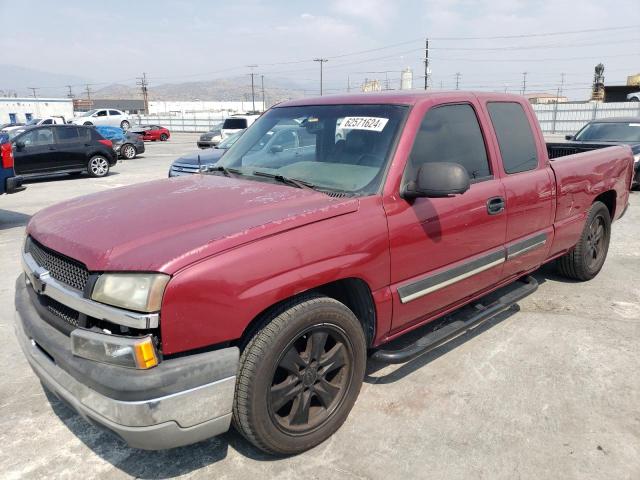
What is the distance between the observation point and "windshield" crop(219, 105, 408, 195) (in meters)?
3.07

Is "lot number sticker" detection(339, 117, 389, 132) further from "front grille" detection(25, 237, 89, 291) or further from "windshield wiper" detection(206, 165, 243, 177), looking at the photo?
"front grille" detection(25, 237, 89, 291)

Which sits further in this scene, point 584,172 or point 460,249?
point 584,172

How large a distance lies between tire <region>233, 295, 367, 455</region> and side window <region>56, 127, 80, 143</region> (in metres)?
13.9

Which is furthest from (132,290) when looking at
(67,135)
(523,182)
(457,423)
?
(67,135)

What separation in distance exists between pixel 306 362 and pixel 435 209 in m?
1.22

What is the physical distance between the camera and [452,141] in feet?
11.3

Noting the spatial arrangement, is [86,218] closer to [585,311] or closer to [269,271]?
[269,271]

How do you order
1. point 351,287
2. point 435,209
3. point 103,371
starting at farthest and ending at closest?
point 435,209 → point 351,287 → point 103,371

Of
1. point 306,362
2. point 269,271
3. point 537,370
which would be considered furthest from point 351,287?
point 537,370

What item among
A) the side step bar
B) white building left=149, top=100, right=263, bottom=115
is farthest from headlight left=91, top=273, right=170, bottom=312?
white building left=149, top=100, right=263, bottom=115

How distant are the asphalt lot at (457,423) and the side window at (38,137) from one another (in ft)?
35.6

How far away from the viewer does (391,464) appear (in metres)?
2.62

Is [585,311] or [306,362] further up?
[306,362]

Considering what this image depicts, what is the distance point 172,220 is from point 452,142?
6.36 ft
